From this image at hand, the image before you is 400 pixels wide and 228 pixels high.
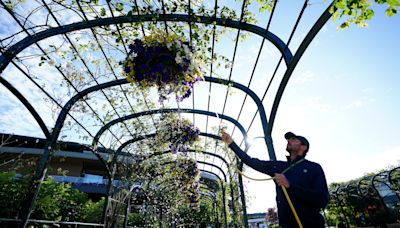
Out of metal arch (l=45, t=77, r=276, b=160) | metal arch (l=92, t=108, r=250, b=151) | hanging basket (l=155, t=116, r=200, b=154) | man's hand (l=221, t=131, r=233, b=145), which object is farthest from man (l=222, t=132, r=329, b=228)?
metal arch (l=92, t=108, r=250, b=151)

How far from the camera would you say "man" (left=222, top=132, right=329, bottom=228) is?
5.25 feet

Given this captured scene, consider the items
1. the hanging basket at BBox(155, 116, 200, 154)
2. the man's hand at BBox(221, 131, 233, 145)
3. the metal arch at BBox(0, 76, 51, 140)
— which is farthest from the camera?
the hanging basket at BBox(155, 116, 200, 154)

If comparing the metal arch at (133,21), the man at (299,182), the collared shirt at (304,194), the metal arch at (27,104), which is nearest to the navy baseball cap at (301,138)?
the man at (299,182)

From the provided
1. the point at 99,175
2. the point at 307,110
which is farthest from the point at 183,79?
the point at 99,175

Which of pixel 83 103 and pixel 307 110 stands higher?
pixel 83 103

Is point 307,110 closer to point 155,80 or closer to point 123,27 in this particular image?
point 155,80

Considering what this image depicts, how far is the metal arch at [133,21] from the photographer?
2639 millimetres

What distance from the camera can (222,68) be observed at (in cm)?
360

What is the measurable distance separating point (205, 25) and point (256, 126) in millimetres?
2676

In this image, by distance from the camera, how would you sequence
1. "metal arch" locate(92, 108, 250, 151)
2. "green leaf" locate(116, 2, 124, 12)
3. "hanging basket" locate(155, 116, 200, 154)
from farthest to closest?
"metal arch" locate(92, 108, 250, 151), "hanging basket" locate(155, 116, 200, 154), "green leaf" locate(116, 2, 124, 12)

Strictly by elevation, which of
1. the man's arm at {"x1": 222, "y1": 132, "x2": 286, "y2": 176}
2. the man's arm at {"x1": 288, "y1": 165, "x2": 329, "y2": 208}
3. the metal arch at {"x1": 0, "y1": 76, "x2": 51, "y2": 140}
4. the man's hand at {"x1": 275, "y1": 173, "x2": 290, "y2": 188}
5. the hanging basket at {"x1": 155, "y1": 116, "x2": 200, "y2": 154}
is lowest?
the man's arm at {"x1": 288, "y1": 165, "x2": 329, "y2": 208}

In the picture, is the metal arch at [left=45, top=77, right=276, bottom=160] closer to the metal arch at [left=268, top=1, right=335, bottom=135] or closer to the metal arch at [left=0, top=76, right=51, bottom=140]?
the metal arch at [left=0, top=76, right=51, bottom=140]

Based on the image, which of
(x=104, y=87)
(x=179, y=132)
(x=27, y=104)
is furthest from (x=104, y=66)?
(x=179, y=132)

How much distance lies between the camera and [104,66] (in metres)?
3.85
